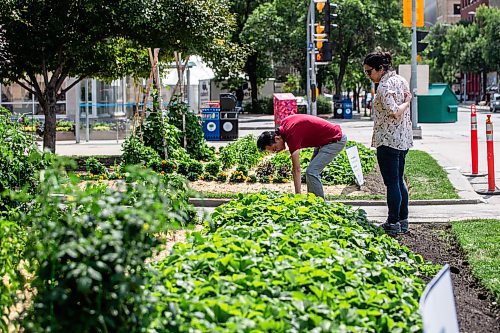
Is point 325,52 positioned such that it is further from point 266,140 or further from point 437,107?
point 266,140

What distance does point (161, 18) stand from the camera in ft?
56.1

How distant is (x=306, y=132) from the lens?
920 cm

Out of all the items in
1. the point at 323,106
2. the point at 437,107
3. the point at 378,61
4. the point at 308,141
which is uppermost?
the point at 323,106

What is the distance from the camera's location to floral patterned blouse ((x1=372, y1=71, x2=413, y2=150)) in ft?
28.8

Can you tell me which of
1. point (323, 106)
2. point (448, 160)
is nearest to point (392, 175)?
point (448, 160)

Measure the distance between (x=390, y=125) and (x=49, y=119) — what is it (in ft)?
34.8

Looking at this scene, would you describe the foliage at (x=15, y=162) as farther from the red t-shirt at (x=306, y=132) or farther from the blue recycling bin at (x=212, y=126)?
the blue recycling bin at (x=212, y=126)

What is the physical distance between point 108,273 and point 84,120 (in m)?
26.3

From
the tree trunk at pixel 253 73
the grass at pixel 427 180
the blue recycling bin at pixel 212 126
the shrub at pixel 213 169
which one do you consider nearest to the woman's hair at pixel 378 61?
the grass at pixel 427 180

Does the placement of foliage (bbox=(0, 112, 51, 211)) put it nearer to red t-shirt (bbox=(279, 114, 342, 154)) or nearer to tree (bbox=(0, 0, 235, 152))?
red t-shirt (bbox=(279, 114, 342, 154))

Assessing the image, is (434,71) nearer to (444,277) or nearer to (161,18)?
(161,18)

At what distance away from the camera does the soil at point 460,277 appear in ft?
19.0

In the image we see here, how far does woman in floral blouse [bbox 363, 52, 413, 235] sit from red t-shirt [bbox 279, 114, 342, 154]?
1.97 feet

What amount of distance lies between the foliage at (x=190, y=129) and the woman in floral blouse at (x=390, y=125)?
355 inches
